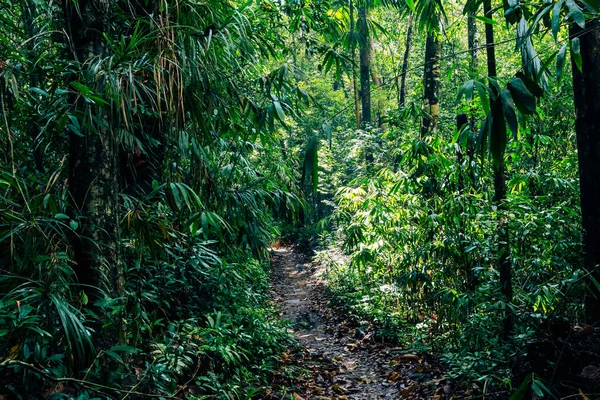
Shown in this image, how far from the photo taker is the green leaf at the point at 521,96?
1.37m

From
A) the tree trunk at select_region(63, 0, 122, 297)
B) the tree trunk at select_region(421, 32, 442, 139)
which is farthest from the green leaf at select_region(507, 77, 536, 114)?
the tree trunk at select_region(421, 32, 442, 139)

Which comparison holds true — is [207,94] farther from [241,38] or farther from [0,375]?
[0,375]

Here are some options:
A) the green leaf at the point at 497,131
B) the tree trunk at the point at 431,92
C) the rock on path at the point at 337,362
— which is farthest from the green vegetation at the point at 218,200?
the tree trunk at the point at 431,92

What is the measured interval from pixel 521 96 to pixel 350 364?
4658 mm

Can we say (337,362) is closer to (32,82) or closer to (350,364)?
(350,364)

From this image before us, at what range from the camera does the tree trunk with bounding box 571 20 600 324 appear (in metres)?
2.72

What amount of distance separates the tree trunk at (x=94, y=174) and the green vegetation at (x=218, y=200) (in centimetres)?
1

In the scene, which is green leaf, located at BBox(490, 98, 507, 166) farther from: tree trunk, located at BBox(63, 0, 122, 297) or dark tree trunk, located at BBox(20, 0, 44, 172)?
dark tree trunk, located at BBox(20, 0, 44, 172)

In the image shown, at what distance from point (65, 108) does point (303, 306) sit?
24.8 ft

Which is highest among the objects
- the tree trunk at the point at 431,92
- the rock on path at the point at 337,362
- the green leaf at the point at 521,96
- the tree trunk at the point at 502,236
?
the tree trunk at the point at 431,92

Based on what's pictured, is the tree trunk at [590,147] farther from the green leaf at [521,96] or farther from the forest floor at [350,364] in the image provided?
the green leaf at [521,96]

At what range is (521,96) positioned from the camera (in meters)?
1.38

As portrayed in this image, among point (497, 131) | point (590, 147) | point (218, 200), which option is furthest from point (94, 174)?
point (590, 147)

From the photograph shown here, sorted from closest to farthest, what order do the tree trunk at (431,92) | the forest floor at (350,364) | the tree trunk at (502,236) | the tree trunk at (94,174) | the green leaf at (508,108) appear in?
the green leaf at (508,108), the tree trunk at (94,174), the tree trunk at (502,236), the forest floor at (350,364), the tree trunk at (431,92)
